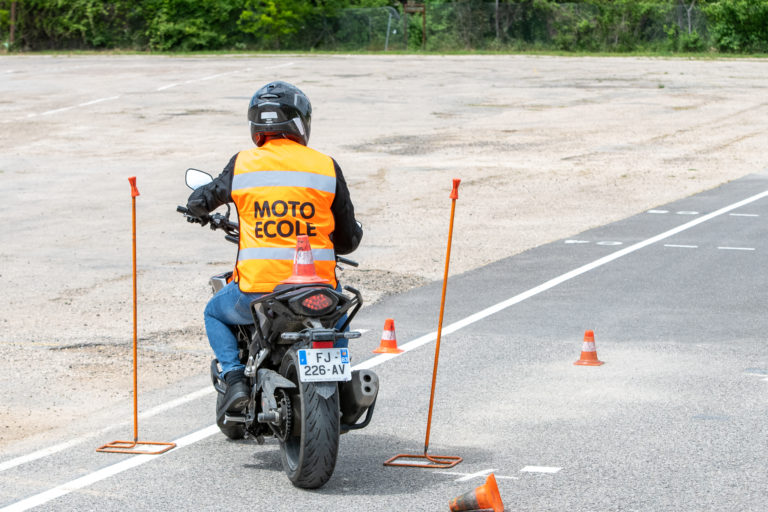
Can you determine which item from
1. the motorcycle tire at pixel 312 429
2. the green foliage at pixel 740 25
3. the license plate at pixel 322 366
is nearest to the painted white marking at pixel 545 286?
the motorcycle tire at pixel 312 429

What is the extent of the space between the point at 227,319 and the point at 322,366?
2.86 feet

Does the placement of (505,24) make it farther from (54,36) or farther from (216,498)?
(216,498)

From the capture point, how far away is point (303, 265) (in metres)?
6.23

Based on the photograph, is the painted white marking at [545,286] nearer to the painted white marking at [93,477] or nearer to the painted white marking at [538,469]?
the painted white marking at [93,477]

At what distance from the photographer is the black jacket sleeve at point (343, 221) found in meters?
6.60

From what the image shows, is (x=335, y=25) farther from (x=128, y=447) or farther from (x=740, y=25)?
(x=128, y=447)

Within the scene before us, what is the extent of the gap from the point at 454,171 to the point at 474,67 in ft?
76.6

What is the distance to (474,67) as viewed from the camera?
44844 mm

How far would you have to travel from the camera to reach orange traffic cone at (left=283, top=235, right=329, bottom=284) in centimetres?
621

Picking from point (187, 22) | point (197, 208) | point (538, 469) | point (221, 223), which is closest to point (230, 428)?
point (221, 223)

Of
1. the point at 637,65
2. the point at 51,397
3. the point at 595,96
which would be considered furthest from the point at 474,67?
the point at 51,397

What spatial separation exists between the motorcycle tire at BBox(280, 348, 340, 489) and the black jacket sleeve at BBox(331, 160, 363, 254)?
Result: 836 millimetres

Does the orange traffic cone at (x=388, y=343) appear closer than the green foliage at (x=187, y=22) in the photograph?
Yes

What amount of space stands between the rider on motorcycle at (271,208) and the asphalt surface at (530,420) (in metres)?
0.69
